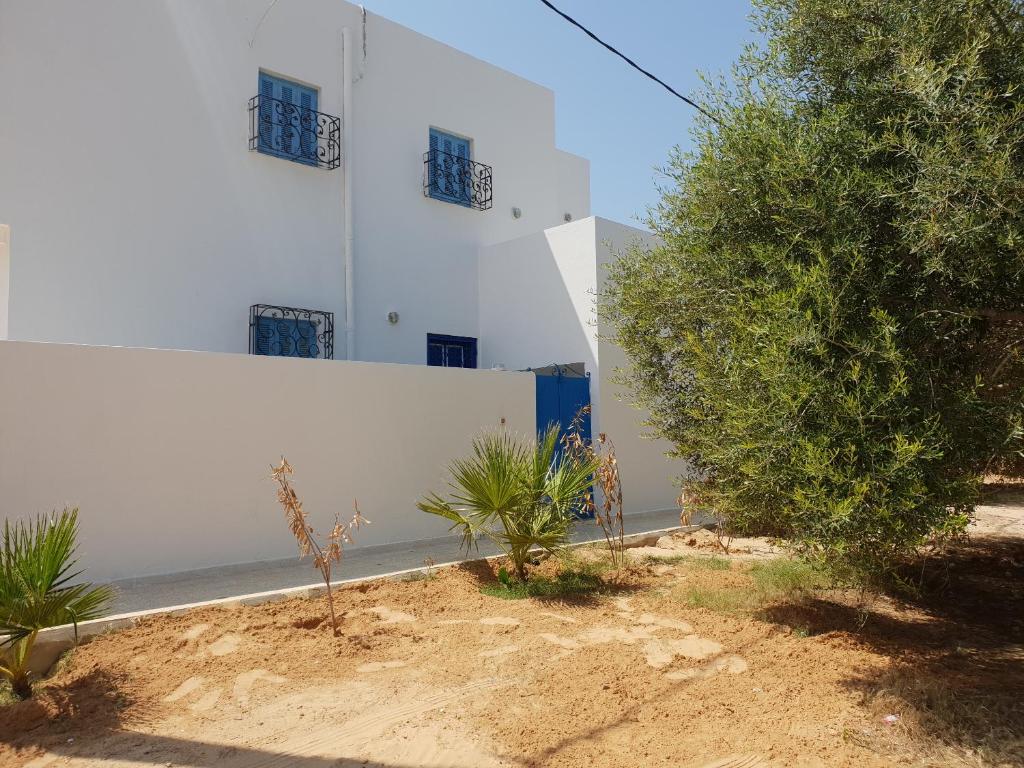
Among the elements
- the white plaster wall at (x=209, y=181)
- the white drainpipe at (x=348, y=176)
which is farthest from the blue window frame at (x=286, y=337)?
the white drainpipe at (x=348, y=176)

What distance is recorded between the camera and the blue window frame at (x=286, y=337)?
10.6 metres

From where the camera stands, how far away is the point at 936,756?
359 cm

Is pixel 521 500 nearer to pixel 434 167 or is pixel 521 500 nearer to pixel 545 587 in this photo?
pixel 545 587

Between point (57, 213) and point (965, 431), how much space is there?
32.8ft

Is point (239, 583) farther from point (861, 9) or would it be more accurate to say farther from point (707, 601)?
point (861, 9)

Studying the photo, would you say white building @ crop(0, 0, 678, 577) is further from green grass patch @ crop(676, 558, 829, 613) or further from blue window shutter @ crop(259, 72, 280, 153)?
green grass patch @ crop(676, 558, 829, 613)

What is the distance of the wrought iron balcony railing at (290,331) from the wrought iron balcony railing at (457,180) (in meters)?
3.20

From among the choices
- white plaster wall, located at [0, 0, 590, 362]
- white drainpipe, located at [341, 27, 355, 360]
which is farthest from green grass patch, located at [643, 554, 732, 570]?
white plaster wall, located at [0, 0, 590, 362]

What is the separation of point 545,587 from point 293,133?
8.13 m

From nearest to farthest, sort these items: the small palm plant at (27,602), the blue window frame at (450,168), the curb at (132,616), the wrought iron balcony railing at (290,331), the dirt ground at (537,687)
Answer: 1. the dirt ground at (537,687)
2. the small palm plant at (27,602)
3. the curb at (132,616)
4. the wrought iron balcony railing at (290,331)
5. the blue window frame at (450,168)

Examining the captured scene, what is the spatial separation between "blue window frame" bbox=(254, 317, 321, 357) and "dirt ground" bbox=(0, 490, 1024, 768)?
5.10 meters

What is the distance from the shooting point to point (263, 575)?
24.7 feet

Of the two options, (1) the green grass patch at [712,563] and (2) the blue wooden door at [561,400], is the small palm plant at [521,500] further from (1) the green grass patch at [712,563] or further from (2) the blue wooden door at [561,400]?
(2) the blue wooden door at [561,400]

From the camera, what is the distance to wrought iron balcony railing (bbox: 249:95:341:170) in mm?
10875
